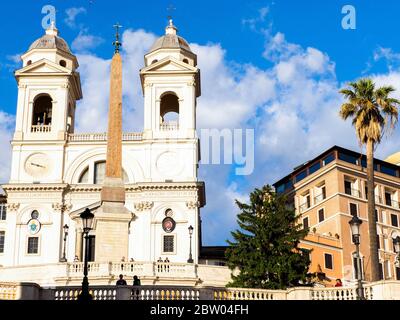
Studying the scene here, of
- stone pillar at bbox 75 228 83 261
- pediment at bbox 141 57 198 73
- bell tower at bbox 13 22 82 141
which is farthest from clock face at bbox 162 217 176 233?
pediment at bbox 141 57 198 73

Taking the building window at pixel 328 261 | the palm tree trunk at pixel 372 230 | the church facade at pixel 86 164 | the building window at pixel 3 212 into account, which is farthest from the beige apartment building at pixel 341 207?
the building window at pixel 3 212

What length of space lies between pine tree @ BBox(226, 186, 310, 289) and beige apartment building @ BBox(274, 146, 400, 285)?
2138cm

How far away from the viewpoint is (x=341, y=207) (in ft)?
254

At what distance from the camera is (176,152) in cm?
7319

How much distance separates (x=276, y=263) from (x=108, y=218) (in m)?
11.2

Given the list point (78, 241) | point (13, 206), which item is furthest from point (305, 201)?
point (13, 206)

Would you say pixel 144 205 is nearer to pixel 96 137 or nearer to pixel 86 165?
pixel 86 165

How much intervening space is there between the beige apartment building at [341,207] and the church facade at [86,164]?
12.1 metres

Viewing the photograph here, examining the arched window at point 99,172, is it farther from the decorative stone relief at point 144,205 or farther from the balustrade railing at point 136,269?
the balustrade railing at point 136,269

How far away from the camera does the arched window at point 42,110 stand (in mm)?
76312

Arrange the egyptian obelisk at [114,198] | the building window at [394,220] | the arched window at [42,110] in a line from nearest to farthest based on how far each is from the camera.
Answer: the egyptian obelisk at [114,198], the arched window at [42,110], the building window at [394,220]

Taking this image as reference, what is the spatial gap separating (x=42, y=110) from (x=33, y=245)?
13824 mm

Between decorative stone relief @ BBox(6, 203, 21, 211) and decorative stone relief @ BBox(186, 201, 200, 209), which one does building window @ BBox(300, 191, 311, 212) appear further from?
decorative stone relief @ BBox(6, 203, 21, 211)

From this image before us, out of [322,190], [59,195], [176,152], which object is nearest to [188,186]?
[176,152]
